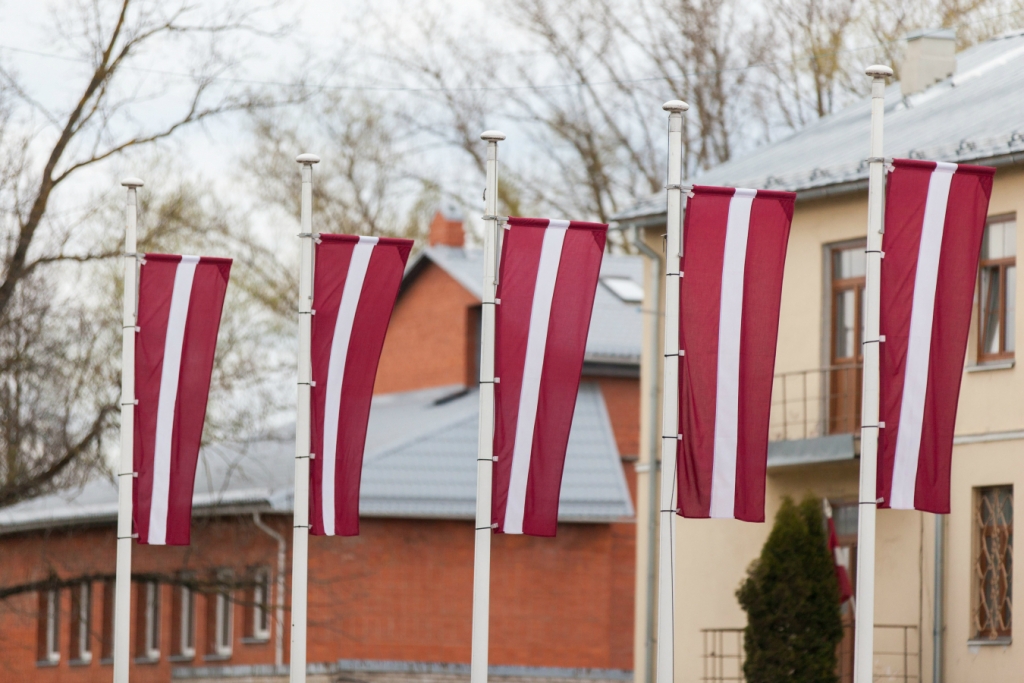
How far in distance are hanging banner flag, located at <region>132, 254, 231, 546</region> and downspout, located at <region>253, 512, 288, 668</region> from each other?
1083 cm

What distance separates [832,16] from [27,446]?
1688 centimetres

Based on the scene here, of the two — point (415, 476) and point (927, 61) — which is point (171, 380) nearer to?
point (415, 476)

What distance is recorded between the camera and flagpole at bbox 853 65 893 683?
14.2 metres

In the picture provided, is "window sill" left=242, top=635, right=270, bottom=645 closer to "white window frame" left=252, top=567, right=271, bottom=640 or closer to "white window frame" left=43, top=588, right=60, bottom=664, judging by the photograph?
"white window frame" left=252, top=567, right=271, bottom=640

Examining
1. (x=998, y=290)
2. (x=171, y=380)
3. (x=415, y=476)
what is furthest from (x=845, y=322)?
(x=171, y=380)

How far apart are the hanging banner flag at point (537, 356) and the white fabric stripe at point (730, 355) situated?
3.52 feet

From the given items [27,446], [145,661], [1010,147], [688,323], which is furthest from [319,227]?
[688,323]

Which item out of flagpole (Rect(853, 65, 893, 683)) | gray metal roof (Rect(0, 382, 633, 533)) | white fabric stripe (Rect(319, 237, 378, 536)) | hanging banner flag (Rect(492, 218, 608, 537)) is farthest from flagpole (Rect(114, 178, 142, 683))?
gray metal roof (Rect(0, 382, 633, 533))

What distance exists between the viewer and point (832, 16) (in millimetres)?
34125

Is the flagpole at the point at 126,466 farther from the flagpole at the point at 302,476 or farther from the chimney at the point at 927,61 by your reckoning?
the chimney at the point at 927,61

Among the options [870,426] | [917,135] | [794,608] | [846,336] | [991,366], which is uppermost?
[917,135]

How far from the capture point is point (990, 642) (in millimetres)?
19750

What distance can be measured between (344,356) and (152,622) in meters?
16.6

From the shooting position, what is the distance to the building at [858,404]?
20141 millimetres
